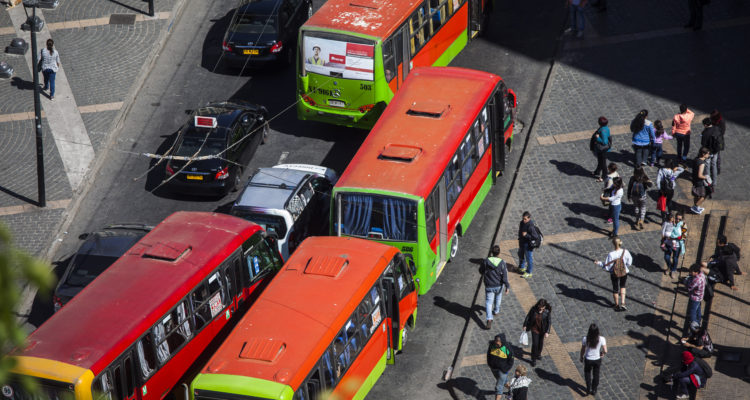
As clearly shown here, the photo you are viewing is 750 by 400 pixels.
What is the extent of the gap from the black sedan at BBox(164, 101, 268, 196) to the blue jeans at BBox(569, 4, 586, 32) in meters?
10.8

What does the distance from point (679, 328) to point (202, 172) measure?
12107mm

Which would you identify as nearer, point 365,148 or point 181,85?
point 365,148

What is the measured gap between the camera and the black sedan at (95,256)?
20.2 m

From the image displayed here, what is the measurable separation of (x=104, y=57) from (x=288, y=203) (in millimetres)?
11570

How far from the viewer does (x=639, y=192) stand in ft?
74.8

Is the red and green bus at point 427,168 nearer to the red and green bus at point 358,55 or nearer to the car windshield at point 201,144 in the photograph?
the red and green bus at point 358,55

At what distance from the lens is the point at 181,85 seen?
97.2ft

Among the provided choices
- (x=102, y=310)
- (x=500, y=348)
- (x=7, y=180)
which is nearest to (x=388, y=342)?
(x=500, y=348)

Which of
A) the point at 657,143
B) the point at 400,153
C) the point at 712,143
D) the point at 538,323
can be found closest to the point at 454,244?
the point at 400,153

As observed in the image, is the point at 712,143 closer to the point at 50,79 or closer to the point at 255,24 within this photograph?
the point at 255,24

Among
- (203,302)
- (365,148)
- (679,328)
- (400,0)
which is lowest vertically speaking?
(679,328)

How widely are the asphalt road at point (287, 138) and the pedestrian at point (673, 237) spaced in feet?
13.6

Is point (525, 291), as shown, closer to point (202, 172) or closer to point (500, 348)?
point (500, 348)

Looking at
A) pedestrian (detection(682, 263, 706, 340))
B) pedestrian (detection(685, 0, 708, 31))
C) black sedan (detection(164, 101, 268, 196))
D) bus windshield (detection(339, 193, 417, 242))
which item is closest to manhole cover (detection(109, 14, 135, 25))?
black sedan (detection(164, 101, 268, 196))
